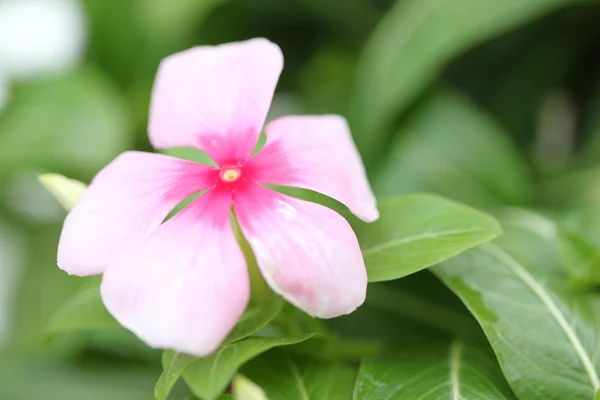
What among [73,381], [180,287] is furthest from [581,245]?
[73,381]

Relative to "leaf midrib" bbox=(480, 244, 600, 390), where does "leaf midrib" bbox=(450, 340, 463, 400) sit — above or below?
below

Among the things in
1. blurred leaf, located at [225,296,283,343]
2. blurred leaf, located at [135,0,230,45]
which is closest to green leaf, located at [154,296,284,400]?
blurred leaf, located at [225,296,283,343]

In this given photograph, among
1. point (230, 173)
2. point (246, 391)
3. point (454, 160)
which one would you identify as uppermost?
point (454, 160)

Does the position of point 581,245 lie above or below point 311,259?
above

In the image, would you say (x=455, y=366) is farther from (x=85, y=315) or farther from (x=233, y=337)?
(x=85, y=315)

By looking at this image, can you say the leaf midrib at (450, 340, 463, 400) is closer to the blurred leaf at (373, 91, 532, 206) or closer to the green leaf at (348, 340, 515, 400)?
the green leaf at (348, 340, 515, 400)

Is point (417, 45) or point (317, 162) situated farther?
point (417, 45)

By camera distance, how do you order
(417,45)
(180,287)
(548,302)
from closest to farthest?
(180,287) < (548,302) < (417,45)
